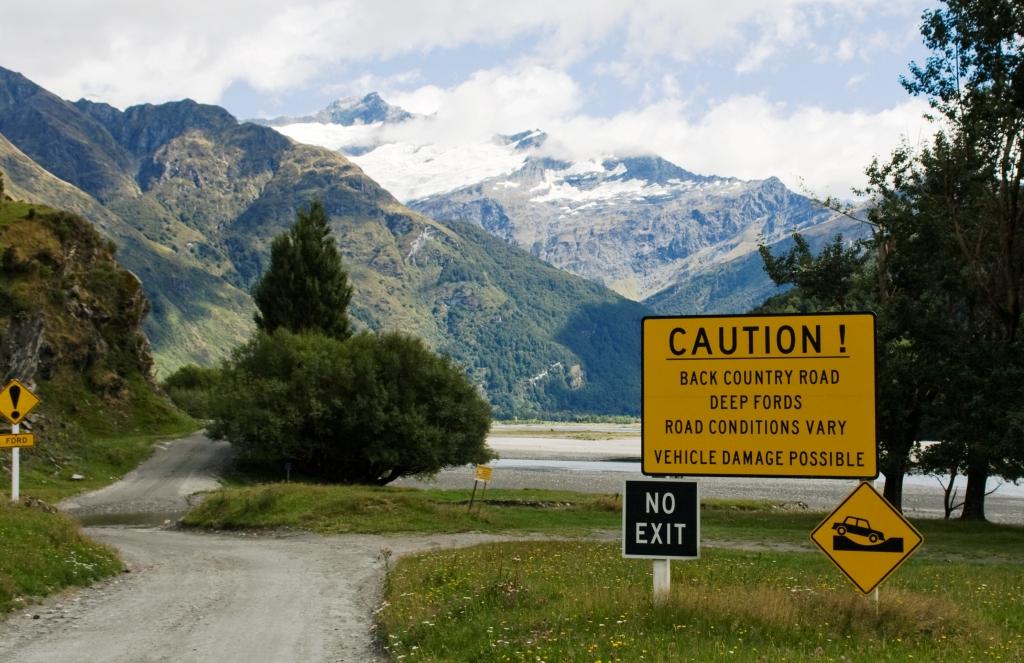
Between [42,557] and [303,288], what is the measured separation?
5761cm

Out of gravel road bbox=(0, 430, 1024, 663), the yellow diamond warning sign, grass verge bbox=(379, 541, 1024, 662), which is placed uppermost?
the yellow diamond warning sign

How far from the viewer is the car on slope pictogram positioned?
1198cm

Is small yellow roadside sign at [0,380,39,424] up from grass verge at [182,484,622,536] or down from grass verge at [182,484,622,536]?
up

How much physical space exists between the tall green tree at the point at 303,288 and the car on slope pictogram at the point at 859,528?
64.9m

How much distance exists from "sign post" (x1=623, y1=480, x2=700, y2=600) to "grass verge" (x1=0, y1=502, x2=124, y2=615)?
9931 mm

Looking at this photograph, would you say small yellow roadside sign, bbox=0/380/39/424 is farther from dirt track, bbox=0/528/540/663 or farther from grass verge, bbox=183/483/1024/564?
grass verge, bbox=183/483/1024/564

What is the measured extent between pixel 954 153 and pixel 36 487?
4108 cm

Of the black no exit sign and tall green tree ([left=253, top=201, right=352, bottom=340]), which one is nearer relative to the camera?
the black no exit sign

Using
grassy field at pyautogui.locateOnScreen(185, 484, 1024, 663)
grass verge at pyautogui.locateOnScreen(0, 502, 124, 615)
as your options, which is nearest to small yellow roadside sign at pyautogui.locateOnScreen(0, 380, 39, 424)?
grass verge at pyautogui.locateOnScreen(0, 502, 124, 615)

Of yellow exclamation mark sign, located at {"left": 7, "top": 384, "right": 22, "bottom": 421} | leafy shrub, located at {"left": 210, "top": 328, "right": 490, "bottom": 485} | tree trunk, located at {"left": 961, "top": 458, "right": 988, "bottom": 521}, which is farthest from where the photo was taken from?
leafy shrub, located at {"left": 210, "top": 328, "right": 490, "bottom": 485}

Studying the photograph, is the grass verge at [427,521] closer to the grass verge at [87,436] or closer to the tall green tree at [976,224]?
the tall green tree at [976,224]

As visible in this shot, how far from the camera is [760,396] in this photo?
523 inches

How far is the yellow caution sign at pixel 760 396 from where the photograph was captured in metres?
13.0

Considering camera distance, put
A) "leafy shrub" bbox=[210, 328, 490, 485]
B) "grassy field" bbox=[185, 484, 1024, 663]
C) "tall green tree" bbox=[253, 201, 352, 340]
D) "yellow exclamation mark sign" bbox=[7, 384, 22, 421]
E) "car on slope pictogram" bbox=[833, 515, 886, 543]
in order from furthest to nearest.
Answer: "tall green tree" bbox=[253, 201, 352, 340] → "leafy shrub" bbox=[210, 328, 490, 485] → "yellow exclamation mark sign" bbox=[7, 384, 22, 421] → "car on slope pictogram" bbox=[833, 515, 886, 543] → "grassy field" bbox=[185, 484, 1024, 663]
